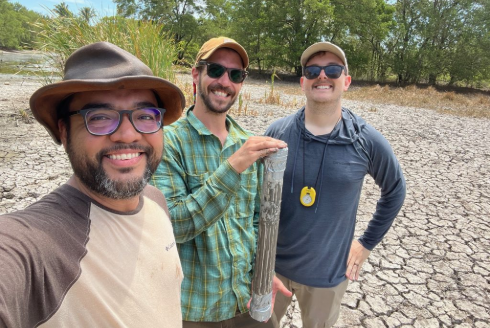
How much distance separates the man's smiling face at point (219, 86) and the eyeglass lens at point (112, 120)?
593 millimetres

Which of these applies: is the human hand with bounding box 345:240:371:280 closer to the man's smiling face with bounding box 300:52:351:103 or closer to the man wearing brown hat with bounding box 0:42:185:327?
the man's smiling face with bounding box 300:52:351:103

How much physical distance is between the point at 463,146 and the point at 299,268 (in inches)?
341

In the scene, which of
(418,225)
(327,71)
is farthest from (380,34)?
(327,71)

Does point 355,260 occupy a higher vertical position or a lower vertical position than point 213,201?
lower

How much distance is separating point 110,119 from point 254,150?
1.70 ft

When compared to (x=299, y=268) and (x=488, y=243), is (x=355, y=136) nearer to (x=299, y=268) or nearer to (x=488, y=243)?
(x=299, y=268)

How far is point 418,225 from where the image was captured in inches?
177

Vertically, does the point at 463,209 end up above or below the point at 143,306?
below

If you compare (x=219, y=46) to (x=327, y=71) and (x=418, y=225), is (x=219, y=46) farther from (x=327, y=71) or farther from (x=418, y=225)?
(x=418, y=225)

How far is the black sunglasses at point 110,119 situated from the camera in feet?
3.21

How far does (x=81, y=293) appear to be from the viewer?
829 millimetres

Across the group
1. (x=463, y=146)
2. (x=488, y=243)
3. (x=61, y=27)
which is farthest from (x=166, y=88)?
(x=463, y=146)

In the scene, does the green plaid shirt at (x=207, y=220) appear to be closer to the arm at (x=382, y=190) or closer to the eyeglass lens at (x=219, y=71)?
the eyeglass lens at (x=219, y=71)

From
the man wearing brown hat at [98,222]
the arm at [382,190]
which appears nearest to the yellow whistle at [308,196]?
the arm at [382,190]
